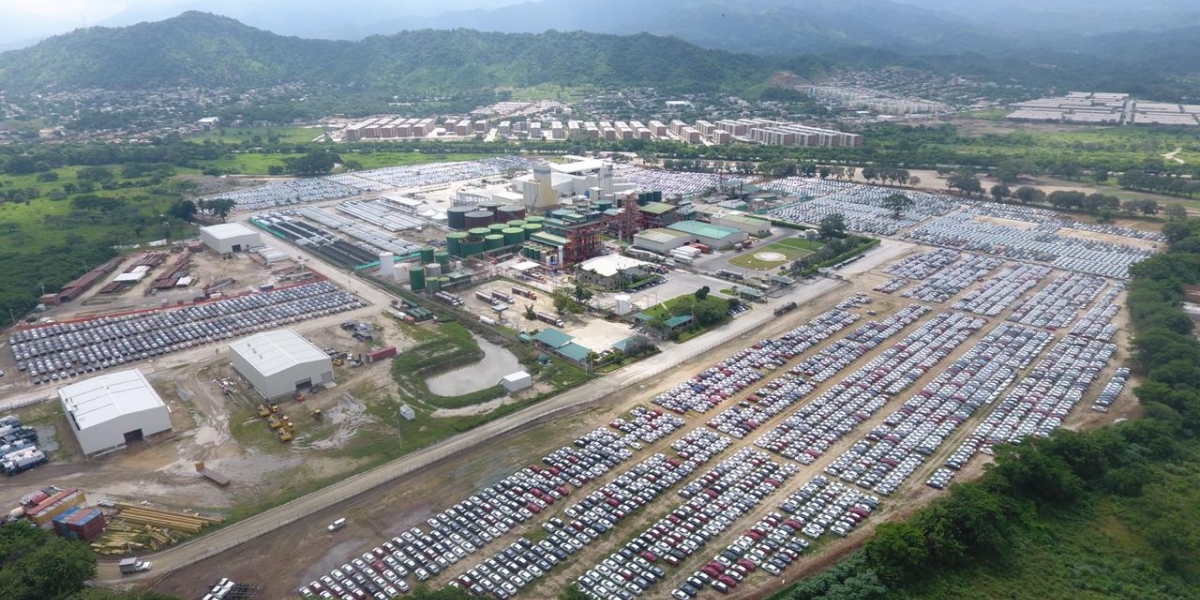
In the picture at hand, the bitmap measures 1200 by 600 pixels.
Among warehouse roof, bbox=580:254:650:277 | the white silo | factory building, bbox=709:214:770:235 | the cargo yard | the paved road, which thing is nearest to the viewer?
the paved road

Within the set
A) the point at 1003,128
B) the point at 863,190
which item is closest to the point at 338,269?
the point at 863,190

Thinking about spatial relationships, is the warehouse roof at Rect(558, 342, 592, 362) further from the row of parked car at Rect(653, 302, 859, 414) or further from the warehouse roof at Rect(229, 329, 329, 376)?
the warehouse roof at Rect(229, 329, 329, 376)

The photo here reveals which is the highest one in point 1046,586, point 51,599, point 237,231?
point 237,231

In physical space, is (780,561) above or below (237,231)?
below

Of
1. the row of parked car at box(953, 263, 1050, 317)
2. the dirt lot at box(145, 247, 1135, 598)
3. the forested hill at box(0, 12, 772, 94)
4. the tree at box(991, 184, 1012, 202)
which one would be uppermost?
the forested hill at box(0, 12, 772, 94)

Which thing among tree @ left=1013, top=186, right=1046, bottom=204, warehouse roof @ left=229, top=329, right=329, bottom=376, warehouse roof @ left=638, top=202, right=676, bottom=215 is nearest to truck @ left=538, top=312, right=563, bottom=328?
warehouse roof @ left=229, top=329, right=329, bottom=376

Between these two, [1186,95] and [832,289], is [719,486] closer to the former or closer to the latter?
[832,289]
